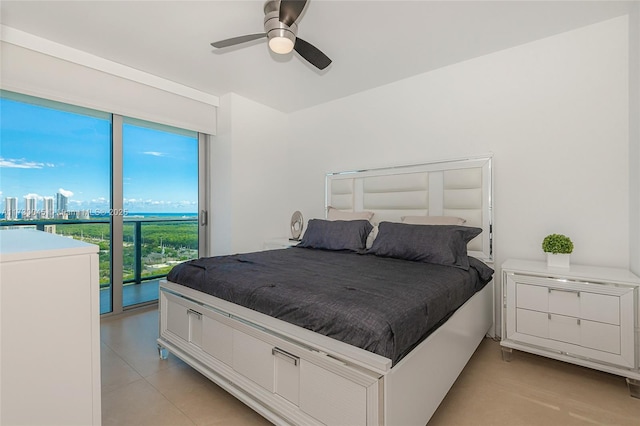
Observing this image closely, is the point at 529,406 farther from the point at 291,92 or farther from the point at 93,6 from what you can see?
the point at 93,6

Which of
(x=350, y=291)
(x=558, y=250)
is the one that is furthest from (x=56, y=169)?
(x=558, y=250)

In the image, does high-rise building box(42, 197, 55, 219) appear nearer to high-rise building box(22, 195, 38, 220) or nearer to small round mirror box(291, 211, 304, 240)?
high-rise building box(22, 195, 38, 220)

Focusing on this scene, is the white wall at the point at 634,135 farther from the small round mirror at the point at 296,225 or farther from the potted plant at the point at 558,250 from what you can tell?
the small round mirror at the point at 296,225

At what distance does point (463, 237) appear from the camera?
8.45 feet

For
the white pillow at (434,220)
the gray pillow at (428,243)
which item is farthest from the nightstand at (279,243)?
the white pillow at (434,220)

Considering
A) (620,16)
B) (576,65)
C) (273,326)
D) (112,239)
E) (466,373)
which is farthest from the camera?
(112,239)

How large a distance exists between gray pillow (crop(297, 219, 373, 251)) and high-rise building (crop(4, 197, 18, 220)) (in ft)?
9.10

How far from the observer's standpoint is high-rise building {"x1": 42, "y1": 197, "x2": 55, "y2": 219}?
2953 millimetres

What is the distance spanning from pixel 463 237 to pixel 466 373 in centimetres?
105

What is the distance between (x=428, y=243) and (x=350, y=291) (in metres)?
1.19

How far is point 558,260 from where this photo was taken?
233 centimetres

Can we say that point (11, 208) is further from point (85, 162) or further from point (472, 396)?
point (472, 396)

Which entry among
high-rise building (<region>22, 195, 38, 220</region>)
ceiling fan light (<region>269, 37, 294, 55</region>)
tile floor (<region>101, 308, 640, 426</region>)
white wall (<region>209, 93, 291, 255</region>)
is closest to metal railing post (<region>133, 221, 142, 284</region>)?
white wall (<region>209, 93, 291, 255</region>)

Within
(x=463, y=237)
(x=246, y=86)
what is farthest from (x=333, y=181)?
(x=463, y=237)
